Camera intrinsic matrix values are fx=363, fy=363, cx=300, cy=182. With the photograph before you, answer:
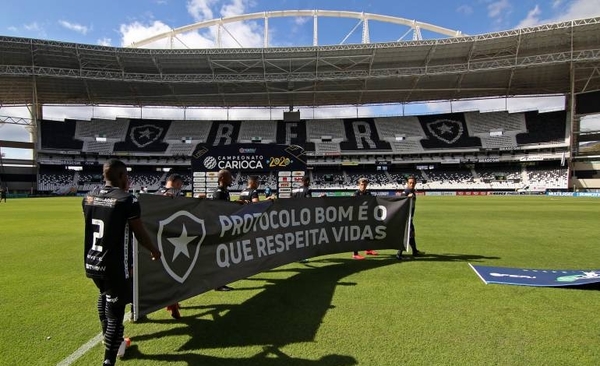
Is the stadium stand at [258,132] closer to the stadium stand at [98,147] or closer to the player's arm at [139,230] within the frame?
the stadium stand at [98,147]

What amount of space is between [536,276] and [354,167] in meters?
56.5

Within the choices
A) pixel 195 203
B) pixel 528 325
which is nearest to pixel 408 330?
pixel 528 325

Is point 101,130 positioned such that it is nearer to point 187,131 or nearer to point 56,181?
point 56,181

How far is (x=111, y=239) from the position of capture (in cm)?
319

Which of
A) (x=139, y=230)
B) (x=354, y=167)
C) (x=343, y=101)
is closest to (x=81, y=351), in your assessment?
(x=139, y=230)

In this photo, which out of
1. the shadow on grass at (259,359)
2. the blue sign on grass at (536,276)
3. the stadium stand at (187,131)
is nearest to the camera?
the shadow on grass at (259,359)

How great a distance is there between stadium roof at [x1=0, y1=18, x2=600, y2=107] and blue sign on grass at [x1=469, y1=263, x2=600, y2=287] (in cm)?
3765

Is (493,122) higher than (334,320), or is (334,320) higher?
(493,122)

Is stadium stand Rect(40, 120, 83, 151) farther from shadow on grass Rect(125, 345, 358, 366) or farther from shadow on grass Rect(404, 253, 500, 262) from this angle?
shadow on grass Rect(125, 345, 358, 366)

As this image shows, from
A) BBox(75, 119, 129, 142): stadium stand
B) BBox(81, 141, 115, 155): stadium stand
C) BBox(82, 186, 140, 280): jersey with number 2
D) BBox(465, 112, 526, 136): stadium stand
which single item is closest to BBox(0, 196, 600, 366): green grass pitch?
BBox(82, 186, 140, 280): jersey with number 2

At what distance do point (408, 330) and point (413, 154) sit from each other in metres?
58.7

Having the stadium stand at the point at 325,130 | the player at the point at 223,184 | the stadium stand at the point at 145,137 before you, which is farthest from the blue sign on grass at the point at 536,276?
the stadium stand at the point at 145,137

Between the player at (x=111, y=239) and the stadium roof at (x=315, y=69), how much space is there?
4074 centimetres

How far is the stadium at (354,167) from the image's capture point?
3.96 m
